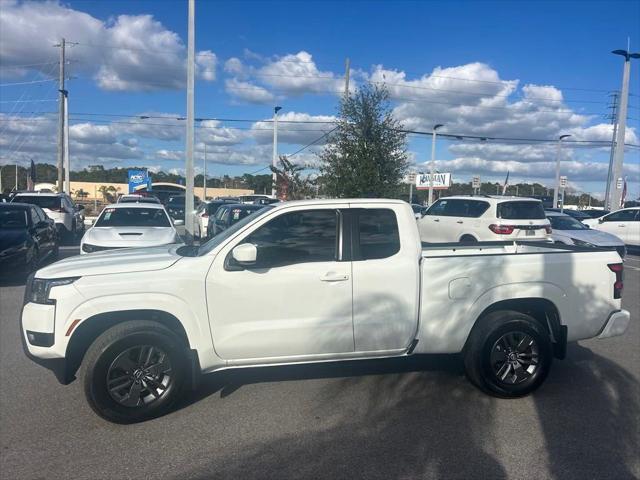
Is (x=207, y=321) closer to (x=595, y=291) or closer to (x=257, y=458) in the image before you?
(x=257, y=458)

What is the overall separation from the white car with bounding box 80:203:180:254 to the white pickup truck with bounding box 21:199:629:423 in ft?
17.1

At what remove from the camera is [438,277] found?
4.93 m

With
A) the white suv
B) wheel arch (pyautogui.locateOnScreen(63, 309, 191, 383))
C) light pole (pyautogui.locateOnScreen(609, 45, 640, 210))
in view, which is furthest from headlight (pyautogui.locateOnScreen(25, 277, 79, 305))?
light pole (pyautogui.locateOnScreen(609, 45, 640, 210))

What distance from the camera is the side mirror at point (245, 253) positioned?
4387 millimetres

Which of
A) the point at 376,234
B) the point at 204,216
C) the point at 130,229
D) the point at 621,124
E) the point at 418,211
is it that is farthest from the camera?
the point at 418,211

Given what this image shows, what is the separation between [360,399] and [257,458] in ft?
4.48

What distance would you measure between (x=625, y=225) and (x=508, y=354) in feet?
54.7

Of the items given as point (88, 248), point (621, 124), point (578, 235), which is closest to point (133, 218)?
point (88, 248)

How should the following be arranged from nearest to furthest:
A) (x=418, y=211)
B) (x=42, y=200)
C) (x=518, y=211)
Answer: (x=518, y=211) < (x=42, y=200) < (x=418, y=211)

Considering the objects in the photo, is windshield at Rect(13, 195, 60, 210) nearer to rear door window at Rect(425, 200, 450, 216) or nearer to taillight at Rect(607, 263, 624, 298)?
rear door window at Rect(425, 200, 450, 216)

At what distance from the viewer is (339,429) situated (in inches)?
171

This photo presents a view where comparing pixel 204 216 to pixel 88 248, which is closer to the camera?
pixel 88 248

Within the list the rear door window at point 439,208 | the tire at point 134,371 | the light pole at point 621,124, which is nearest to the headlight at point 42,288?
the tire at point 134,371

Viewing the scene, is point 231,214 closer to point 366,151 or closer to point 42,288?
point 366,151
